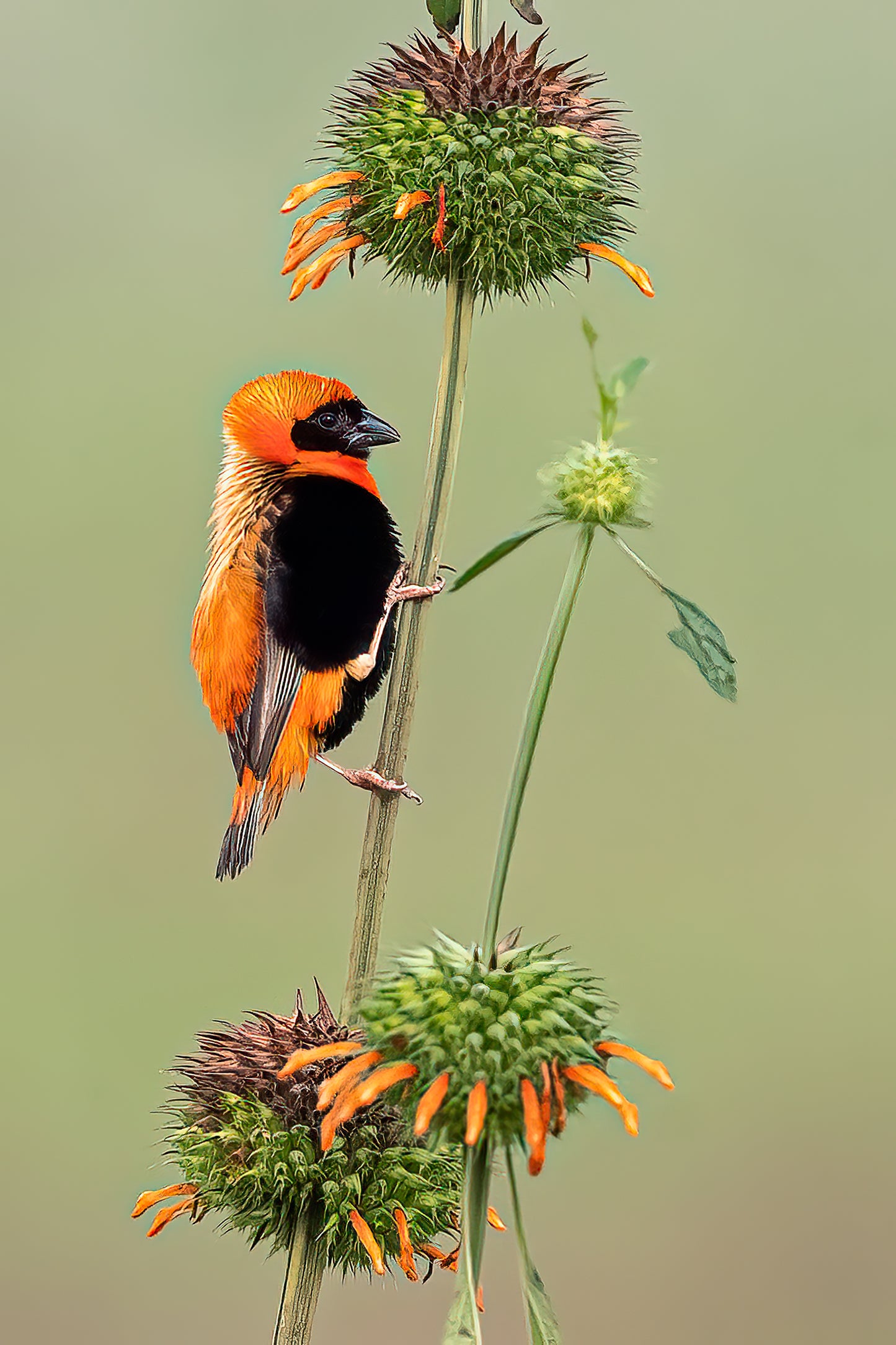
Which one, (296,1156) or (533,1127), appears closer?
(533,1127)

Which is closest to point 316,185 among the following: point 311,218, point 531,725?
point 311,218

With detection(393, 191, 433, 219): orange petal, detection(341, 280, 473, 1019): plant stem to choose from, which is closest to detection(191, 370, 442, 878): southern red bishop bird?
detection(341, 280, 473, 1019): plant stem

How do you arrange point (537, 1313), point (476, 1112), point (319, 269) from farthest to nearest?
point (319, 269), point (537, 1313), point (476, 1112)

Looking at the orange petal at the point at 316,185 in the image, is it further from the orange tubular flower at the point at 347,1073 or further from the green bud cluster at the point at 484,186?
the orange tubular flower at the point at 347,1073

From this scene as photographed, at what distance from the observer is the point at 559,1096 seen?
2.73 ft

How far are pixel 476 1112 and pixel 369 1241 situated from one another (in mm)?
205

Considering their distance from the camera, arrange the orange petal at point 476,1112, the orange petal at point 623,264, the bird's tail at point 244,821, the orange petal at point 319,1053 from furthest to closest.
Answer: the bird's tail at point 244,821
the orange petal at point 623,264
the orange petal at point 319,1053
the orange petal at point 476,1112

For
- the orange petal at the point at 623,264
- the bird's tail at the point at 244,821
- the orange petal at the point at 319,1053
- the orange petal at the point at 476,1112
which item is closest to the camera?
the orange petal at the point at 476,1112

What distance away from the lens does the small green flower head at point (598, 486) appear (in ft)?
2.91

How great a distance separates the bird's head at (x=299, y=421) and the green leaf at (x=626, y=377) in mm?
269

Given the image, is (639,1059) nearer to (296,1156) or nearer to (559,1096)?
(559,1096)

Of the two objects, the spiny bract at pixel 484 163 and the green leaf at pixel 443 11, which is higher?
the green leaf at pixel 443 11

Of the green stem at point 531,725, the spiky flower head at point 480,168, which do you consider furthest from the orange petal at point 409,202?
the green stem at point 531,725

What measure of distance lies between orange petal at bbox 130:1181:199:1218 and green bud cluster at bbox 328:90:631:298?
0.74 metres
